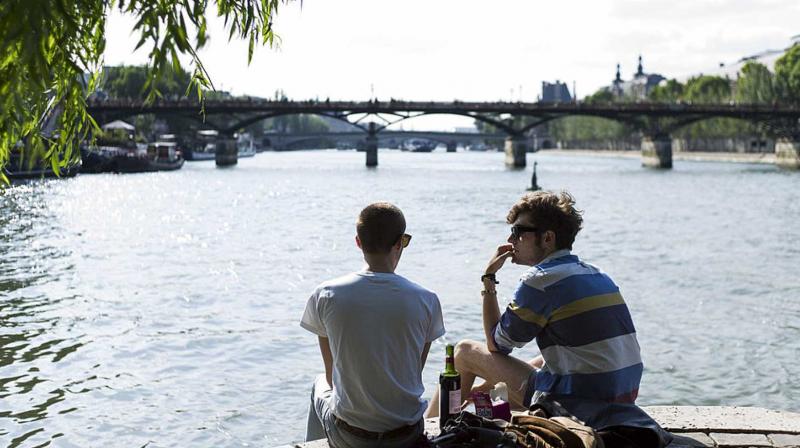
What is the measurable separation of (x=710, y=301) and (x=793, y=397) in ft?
19.5

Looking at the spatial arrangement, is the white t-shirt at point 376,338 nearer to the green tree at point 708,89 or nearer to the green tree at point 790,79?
the green tree at point 790,79

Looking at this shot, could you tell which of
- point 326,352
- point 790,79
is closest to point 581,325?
point 326,352

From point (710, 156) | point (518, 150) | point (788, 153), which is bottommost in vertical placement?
point (710, 156)

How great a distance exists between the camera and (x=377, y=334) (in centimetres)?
403

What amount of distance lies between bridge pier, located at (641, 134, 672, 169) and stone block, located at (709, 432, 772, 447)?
81468 mm

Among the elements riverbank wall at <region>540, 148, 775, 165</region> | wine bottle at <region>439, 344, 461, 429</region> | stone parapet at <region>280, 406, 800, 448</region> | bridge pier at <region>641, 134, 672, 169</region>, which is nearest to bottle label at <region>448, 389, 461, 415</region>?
wine bottle at <region>439, 344, 461, 429</region>

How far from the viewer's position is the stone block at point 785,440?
4.70 m

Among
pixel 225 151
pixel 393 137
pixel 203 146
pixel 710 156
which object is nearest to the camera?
pixel 225 151

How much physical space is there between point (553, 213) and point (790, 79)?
92867 millimetres

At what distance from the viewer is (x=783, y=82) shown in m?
90.5

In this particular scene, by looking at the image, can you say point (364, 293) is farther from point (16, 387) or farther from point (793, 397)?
point (793, 397)

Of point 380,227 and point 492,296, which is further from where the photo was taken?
point 492,296

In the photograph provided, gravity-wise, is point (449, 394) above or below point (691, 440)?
above

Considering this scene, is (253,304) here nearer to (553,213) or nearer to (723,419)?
(723,419)
